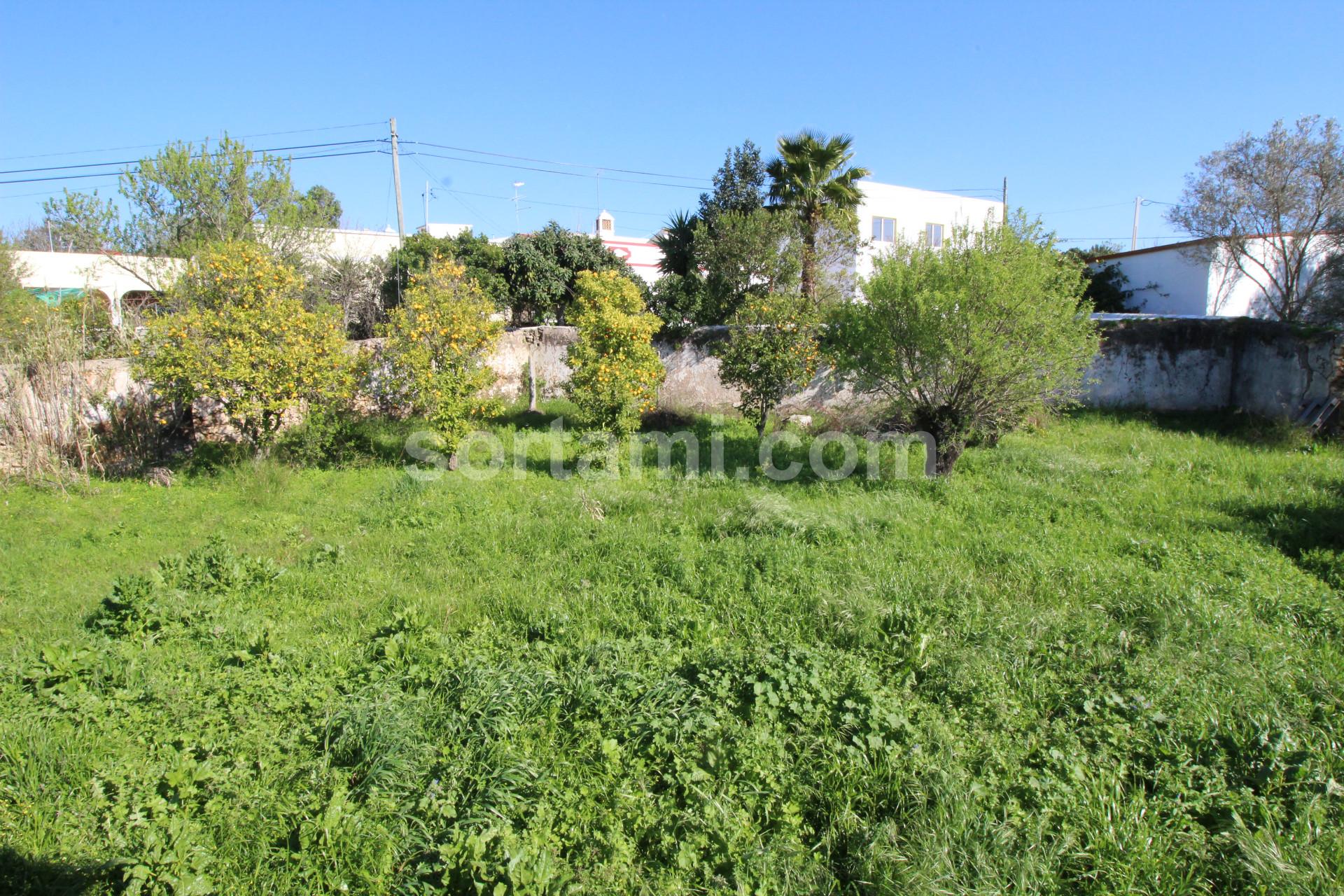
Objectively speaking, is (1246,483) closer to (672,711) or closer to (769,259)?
(672,711)

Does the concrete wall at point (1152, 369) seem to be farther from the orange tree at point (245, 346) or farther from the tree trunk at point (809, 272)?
the tree trunk at point (809, 272)

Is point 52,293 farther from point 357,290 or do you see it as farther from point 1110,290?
point 1110,290

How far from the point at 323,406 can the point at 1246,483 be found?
11.7 m

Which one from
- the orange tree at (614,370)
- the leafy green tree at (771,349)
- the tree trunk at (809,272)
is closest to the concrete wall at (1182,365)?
the tree trunk at (809,272)

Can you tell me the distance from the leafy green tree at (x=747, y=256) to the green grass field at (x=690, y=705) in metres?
7.68

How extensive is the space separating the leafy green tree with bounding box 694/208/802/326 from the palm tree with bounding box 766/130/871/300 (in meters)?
1.36

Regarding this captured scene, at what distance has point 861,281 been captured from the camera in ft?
30.3

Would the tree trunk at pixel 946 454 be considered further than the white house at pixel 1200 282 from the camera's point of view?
No

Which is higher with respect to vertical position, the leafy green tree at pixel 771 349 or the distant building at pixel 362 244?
the distant building at pixel 362 244

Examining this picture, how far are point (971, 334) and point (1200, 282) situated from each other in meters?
16.9

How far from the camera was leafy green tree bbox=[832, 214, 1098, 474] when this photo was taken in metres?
7.98

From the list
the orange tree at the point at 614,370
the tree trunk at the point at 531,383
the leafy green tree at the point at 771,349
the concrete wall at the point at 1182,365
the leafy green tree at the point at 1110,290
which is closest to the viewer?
the orange tree at the point at 614,370

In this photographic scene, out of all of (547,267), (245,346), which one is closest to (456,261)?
(547,267)

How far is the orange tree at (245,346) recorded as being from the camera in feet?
29.2
